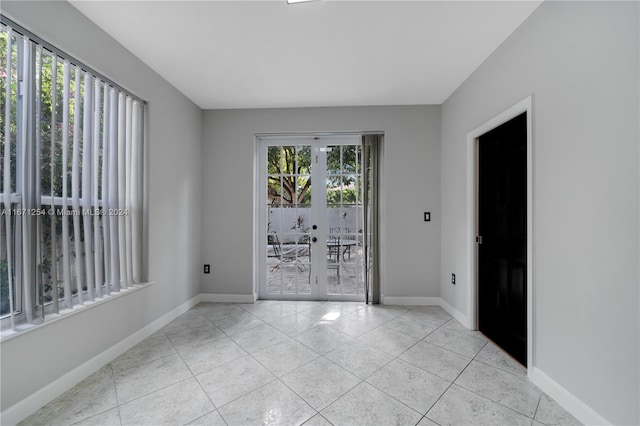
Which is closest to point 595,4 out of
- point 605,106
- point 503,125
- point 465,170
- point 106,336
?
point 605,106

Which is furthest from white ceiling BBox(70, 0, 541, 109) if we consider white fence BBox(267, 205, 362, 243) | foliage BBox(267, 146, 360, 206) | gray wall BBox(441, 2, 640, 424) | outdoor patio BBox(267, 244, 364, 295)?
outdoor patio BBox(267, 244, 364, 295)

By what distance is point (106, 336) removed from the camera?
206 centimetres

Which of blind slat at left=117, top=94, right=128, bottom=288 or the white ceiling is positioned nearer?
the white ceiling

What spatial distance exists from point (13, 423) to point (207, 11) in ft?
9.06

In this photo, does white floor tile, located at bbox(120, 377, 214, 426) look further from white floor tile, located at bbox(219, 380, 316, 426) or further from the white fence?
the white fence

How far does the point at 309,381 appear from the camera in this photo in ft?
6.06

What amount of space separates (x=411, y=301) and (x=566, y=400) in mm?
1871

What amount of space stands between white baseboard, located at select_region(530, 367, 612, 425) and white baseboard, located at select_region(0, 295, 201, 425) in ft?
10.4

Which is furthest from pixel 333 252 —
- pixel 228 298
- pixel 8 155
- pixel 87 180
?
pixel 8 155

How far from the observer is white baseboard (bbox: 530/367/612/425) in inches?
55.4

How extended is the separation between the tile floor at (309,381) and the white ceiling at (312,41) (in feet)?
8.58

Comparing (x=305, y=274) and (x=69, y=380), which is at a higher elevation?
(x=305, y=274)

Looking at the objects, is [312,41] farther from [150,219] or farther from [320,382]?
[320,382]

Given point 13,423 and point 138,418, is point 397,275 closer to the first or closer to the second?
point 138,418
